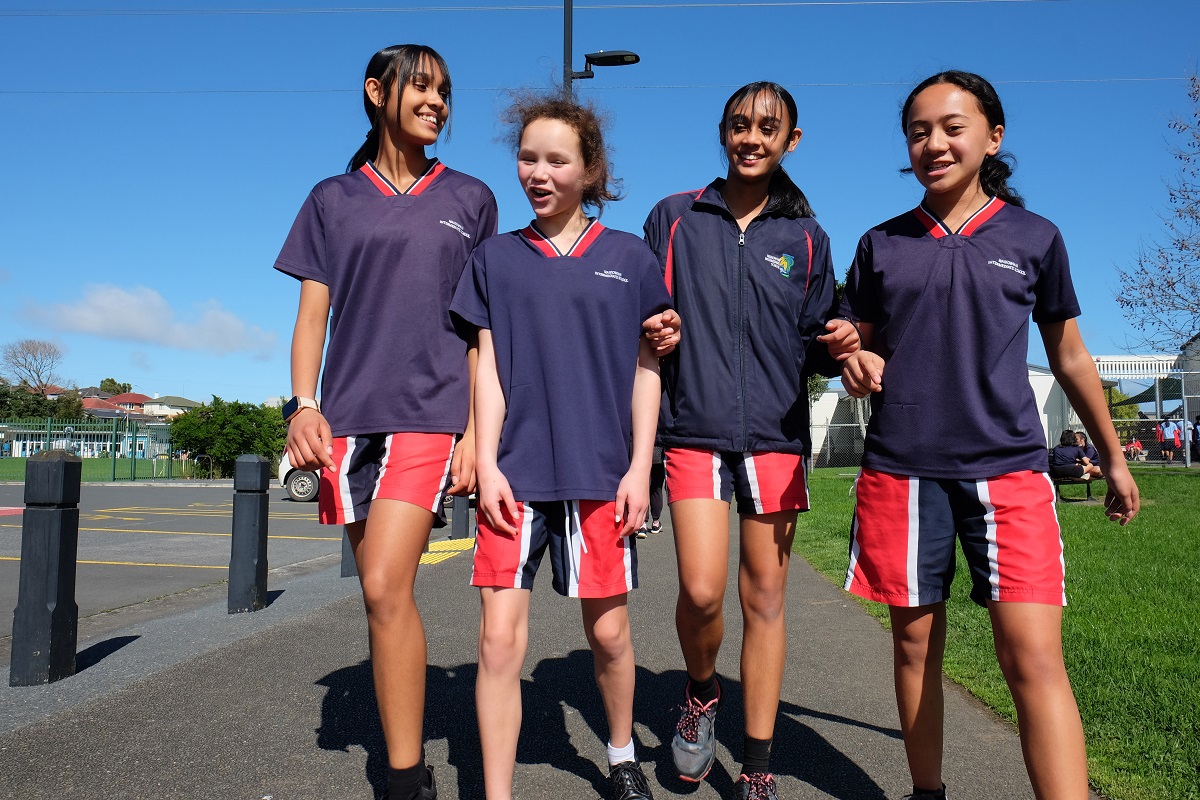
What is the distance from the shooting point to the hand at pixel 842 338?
2631 mm

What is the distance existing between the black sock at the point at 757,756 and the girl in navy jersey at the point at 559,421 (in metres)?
0.37

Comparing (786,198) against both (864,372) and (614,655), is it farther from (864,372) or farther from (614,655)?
(614,655)

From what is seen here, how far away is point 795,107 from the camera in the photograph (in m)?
3.11

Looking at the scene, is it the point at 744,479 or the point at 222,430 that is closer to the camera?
the point at 744,479

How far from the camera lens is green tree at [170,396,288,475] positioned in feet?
107

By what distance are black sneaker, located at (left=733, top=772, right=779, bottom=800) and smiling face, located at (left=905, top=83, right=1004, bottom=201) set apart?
1.79m

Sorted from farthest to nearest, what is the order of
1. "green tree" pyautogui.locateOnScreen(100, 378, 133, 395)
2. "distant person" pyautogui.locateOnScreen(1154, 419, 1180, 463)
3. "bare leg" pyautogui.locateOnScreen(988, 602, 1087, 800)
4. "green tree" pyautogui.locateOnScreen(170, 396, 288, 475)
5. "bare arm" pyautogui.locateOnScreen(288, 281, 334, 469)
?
"green tree" pyautogui.locateOnScreen(100, 378, 133, 395), "green tree" pyautogui.locateOnScreen(170, 396, 288, 475), "distant person" pyautogui.locateOnScreen(1154, 419, 1180, 463), "bare arm" pyautogui.locateOnScreen(288, 281, 334, 469), "bare leg" pyautogui.locateOnScreen(988, 602, 1087, 800)

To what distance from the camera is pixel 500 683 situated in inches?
100

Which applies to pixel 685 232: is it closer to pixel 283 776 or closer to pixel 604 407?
pixel 604 407

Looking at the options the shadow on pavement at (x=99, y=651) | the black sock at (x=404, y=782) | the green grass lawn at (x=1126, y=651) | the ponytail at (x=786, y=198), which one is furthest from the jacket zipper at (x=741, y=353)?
the shadow on pavement at (x=99, y=651)

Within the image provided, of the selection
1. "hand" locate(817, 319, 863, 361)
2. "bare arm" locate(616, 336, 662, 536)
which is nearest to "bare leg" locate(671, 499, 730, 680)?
"bare arm" locate(616, 336, 662, 536)

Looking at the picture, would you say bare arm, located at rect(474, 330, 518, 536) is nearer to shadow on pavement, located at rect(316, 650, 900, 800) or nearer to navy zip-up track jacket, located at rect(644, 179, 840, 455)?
navy zip-up track jacket, located at rect(644, 179, 840, 455)

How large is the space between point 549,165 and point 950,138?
1.13m

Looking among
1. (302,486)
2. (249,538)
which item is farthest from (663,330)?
(302,486)
